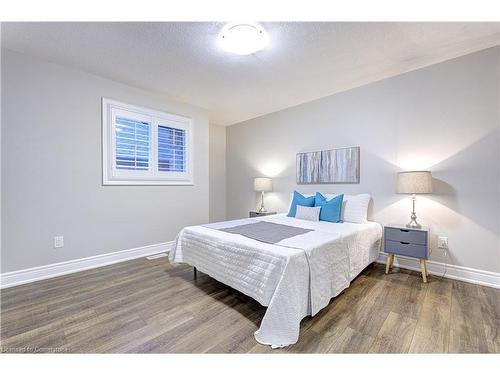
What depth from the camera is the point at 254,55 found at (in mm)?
2322

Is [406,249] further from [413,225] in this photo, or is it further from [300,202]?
[300,202]

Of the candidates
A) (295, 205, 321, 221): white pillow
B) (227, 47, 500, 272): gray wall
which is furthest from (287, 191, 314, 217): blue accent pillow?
(227, 47, 500, 272): gray wall

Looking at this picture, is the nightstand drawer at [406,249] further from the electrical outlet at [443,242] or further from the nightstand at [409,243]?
the electrical outlet at [443,242]

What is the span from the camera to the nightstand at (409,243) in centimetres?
228

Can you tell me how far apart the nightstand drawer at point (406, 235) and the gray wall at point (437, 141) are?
0.42 m

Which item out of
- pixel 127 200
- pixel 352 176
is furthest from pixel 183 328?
pixel 352 176

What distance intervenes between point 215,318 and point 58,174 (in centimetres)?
242

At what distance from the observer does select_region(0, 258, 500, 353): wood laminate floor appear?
4.60 ft

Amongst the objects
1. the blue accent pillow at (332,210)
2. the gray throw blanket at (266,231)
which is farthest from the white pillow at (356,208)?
the gray throw blanket at (266,231)

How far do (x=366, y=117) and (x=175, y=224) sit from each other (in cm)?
333

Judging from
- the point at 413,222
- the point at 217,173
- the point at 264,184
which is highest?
the point at 217,173

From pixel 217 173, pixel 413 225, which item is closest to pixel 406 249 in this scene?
pixel 413 225

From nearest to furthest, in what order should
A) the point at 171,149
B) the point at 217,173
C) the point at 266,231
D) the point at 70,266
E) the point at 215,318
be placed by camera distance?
the point at 215,318 < the point at 266,231 < the point at 70,266 < the point at 171,149 < the point at 217,173
